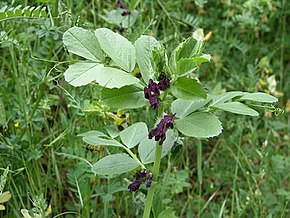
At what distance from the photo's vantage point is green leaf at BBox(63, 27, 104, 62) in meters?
1.13

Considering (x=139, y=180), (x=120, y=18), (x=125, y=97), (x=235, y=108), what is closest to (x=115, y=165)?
(x=139, y=180)

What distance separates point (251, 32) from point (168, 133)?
1641 millimetres

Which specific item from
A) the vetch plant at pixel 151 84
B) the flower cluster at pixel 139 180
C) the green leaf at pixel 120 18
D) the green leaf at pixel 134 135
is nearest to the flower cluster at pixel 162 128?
the vetch plant at pixel 151 84

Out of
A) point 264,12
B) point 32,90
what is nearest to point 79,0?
point 32,90

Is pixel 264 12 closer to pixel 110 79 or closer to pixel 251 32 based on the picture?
pixel 251 32

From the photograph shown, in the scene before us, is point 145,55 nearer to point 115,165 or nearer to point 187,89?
point 187,89

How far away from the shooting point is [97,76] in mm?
1060

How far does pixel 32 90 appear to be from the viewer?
6.39 feet

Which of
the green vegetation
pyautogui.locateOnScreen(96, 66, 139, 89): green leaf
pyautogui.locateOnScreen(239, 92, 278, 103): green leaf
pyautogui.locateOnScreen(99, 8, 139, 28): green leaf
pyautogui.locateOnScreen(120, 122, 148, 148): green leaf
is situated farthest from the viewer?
pyautogui.locateOnScreen(99, 8, 139, 28): green leaf

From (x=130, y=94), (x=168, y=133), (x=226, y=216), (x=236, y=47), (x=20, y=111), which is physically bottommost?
(x=226, y=216)

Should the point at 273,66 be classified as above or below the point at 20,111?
below

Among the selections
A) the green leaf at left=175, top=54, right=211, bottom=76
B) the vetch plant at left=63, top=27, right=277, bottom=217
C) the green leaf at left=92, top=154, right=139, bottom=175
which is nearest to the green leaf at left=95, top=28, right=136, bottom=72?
the vetch plant at left=63, top=27, right=277, bottom=217

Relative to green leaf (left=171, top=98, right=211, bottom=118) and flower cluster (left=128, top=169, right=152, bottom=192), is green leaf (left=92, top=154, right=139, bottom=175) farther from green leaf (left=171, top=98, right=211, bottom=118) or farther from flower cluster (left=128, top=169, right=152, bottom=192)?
green leaf (left=171, top=98, right=211, bottom=118)

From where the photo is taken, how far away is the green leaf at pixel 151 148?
1.25 metres
